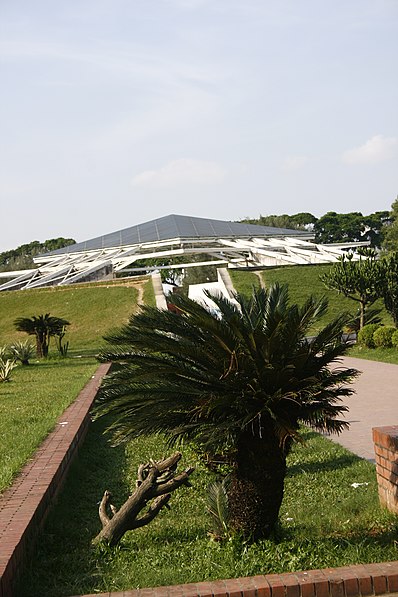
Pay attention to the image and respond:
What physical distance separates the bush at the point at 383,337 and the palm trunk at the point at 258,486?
1748 centimetres

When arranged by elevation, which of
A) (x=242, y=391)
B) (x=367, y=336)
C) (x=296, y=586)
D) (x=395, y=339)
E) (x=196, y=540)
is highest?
(x=242, y=391)

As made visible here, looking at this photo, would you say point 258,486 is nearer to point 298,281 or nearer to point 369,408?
point 369,408

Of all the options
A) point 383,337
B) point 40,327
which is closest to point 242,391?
point 40,327

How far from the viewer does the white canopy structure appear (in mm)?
48656

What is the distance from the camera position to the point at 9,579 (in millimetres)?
3539

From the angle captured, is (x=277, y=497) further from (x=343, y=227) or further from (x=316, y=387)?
(x=343, y=227)

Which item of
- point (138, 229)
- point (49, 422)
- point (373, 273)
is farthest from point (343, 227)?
point (49, 422)

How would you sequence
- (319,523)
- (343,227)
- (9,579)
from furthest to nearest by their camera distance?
(343,227) → (319,523) → (9,579)

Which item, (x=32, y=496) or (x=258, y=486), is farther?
(x=32, y=496)

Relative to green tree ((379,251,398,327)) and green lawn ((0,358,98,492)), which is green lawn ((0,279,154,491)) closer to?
green lawn ((0,358,98,492))

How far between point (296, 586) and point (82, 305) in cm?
3233

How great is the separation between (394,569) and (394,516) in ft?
4.01

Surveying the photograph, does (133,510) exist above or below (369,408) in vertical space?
above

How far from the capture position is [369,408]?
11312mm
